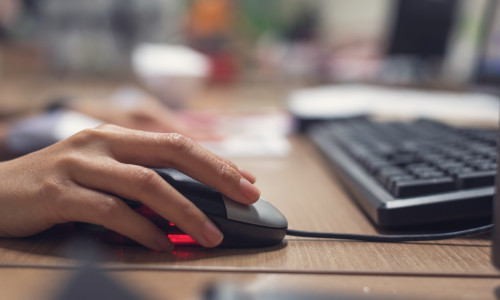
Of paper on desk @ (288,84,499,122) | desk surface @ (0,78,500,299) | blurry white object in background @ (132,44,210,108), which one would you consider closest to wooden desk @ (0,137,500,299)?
desk surface @ (0,78,500,299)

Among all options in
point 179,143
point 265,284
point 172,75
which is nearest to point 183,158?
point 179,143

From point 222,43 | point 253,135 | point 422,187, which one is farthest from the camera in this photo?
point 222,43

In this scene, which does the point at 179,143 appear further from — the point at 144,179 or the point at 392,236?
the point at 392,236

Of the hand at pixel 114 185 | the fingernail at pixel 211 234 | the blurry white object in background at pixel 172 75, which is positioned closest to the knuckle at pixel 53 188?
the hand at pixel 114 185

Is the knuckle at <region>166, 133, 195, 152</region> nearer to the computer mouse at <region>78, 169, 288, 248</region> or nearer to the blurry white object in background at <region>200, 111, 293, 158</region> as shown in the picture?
the computer mouse at <region>78, 169, 288, 248</region>

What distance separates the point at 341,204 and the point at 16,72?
2318 mm

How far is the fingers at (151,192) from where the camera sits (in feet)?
1.15

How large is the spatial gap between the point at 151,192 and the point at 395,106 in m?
0.72

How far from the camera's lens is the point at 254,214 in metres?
0.37

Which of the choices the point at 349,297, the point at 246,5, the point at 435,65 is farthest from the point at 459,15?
the point at 246,5

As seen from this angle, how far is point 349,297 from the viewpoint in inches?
11.4

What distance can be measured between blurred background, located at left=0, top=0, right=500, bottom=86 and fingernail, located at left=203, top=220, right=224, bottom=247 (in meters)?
0.86

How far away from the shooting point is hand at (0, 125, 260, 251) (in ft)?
1.16

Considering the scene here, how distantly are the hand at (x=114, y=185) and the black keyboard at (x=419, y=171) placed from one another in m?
0.14
